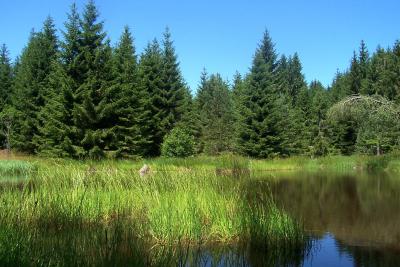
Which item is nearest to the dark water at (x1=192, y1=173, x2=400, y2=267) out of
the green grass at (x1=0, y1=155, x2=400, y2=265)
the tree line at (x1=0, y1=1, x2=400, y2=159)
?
the green grass at (x1=0, y1=155, x2=400, y2=265)

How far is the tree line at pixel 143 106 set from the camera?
28.8 metres

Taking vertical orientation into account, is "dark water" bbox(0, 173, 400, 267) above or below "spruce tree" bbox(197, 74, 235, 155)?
below

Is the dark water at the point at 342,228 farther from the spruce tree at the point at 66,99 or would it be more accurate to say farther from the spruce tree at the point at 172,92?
the spruce tree at the point at 172,92

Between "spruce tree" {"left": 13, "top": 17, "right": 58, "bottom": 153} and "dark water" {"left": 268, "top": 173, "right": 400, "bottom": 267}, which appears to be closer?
"dark water" {"left": 268, "top": 173, "right": 400, "bottom": 267}

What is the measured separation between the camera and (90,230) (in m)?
7.12

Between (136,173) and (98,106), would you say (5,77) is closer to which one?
(98,106)

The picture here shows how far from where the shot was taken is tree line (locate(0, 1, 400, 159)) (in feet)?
94.5

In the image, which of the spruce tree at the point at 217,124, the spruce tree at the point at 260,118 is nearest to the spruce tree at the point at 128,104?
the spruce tree at the point at 260,118

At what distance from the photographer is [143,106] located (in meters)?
36.6

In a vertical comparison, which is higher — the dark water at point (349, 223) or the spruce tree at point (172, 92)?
the spruce tree at point (172, 92)

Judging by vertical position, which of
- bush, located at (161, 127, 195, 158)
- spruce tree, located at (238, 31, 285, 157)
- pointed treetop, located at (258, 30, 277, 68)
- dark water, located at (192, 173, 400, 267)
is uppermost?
pointed treetop, located at (258, 30, 277, 68)

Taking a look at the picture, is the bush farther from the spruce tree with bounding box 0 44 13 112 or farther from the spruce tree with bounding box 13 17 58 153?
the spruce tree with bounding box 0 44 13 112

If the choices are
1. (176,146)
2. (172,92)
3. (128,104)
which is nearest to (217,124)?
(172,92)

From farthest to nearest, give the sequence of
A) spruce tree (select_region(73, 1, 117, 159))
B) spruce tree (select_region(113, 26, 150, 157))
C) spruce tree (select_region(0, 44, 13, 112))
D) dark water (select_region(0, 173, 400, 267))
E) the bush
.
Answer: spruce tree (select_region(0, 44, 13, 112)), the bush, spruce tree (select_region(113, 26, 150, 157)), spruce tree (select_region(73, 1, 117, 159)), dark water (select_region(0, 173, 400, 267))
